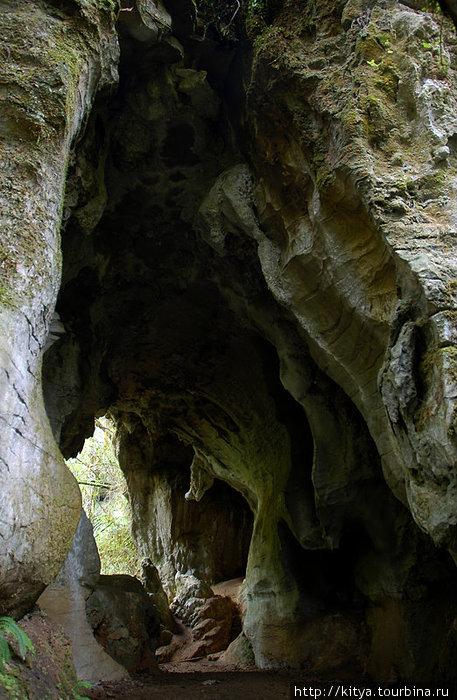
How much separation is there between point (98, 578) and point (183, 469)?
5.22m

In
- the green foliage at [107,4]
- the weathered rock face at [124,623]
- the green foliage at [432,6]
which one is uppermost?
the green foliage at [107,4]

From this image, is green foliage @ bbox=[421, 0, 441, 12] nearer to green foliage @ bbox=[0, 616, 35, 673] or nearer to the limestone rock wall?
the limestone rock wall

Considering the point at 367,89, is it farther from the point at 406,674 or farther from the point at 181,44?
the point at 406,674

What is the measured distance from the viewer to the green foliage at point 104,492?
48.4ft

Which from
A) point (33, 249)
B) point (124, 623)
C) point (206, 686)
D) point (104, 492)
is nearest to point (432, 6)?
point (33, 249)

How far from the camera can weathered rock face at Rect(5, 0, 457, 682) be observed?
3895 mm

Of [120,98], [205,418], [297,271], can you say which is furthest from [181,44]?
[205,418]

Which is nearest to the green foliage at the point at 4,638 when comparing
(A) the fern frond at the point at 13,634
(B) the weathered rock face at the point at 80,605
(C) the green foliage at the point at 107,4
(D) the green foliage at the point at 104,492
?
(A) the fern frond at the point at 13,634

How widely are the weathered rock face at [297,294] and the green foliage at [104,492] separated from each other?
7.16 meters

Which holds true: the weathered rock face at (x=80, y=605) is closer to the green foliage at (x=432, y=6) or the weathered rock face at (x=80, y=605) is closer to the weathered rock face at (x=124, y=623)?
the weathered rock face at (x=124, y=623)

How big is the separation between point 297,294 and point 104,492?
13.2 m

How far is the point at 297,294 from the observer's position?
5.12 meters

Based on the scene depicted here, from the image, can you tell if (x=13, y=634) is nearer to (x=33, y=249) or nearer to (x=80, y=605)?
(x=33, y=249)

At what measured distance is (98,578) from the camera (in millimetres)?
5984
